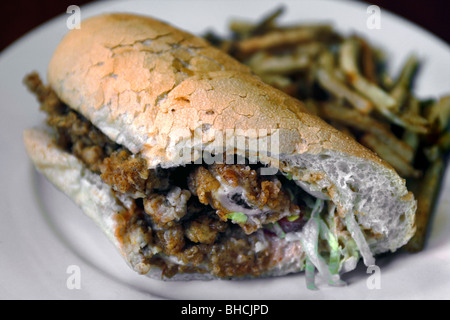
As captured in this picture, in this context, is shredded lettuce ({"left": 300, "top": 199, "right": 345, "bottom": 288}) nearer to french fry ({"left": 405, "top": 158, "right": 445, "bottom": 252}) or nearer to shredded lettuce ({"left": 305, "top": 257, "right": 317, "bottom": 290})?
shredded lettuce ({"left": 305, "top": 257, "right": 317, "bottom": 290})

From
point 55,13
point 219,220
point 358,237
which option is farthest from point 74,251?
point 55,13

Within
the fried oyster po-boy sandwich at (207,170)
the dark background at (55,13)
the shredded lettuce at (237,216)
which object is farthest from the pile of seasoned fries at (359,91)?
the dark background at (55,13)

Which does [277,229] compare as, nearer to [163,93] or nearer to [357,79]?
[163,93]

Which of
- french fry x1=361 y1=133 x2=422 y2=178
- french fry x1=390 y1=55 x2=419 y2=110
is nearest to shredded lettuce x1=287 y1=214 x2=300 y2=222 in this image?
french fry x1=361 y1=133 x2=422 y2=178

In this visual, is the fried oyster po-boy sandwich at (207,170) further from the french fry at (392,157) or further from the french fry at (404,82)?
the french fry at (404,82)

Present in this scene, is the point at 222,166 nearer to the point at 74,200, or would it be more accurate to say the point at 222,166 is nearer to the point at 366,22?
the point at 74,200

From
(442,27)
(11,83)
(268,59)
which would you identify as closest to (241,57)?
(268,59)
